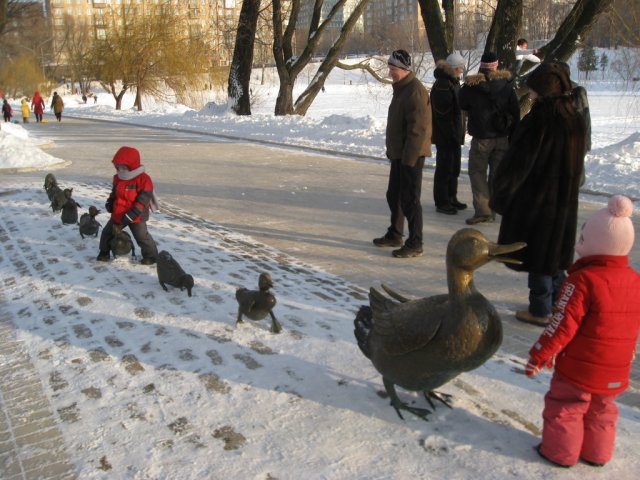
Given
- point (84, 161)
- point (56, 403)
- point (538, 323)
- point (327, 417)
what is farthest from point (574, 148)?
point (84, 161)

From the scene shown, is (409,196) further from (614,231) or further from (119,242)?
(614,231)

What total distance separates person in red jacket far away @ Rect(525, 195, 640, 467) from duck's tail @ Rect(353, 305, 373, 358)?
87 cm

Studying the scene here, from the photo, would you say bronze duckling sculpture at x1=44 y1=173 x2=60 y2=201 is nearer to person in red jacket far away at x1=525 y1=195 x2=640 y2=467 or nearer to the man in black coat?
the man in black coat

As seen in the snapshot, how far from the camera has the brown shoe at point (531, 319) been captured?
4.62 meters

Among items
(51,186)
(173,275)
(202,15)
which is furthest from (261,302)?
(202,15)

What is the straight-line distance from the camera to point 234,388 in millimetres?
3617

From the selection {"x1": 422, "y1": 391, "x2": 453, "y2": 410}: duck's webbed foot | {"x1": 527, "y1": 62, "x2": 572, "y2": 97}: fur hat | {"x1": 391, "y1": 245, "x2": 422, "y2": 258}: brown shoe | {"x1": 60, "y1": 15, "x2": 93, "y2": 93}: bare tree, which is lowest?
{"x1": 422, "y1": 391, "x2": 453, "y2": 410}: duck's webbed foot

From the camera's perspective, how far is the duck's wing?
2.94m

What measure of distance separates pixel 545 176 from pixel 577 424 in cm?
201

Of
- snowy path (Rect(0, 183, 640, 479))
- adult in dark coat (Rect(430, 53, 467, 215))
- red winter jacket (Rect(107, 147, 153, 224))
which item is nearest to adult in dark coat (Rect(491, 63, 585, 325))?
snowy path (Rect(0, 183, 640, 479))

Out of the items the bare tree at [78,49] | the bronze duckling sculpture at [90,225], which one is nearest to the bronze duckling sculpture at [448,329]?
the bronze duckling sculpture at [90,225]

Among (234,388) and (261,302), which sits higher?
(261,302)

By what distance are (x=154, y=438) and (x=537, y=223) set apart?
289cm

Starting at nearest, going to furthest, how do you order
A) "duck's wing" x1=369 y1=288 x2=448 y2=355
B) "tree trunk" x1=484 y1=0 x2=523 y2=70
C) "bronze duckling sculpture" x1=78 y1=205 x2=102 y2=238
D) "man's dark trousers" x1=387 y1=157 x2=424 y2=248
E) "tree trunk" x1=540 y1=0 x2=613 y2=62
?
"duck's wing" x1=369 y1=288 x2=448 y2=355
"man's dark trousers" x1=387 y1=157 x2=424 y2=248
"bronze duckling sculpture" x1=78 y1=205 x2=102 y2=238
"tree trunk" x1=540 y1=0 x2=613 y2=62
"tree trunk" x1=484 y1=0 x2=523 y2=70
